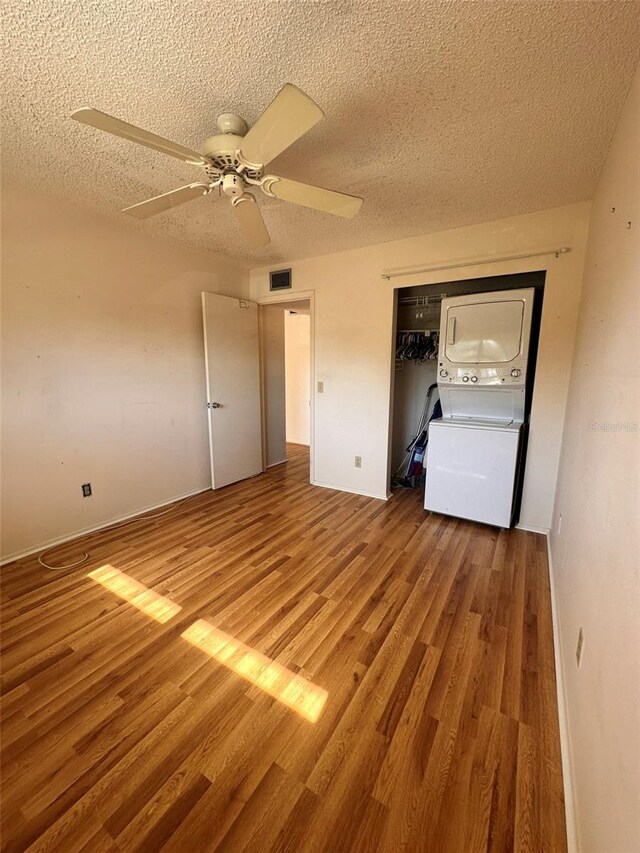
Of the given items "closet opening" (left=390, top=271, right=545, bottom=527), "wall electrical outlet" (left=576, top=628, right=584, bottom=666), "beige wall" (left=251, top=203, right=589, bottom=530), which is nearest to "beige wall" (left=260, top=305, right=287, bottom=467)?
"beige wall" (left=251, top=203, right=589, bottom=530)

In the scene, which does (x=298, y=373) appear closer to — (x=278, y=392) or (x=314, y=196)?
(x=278, y=392)

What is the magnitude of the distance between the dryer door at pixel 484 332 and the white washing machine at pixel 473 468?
550 millimetres

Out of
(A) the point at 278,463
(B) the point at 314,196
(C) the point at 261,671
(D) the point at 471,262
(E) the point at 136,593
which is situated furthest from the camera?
(A) the point at 278,463

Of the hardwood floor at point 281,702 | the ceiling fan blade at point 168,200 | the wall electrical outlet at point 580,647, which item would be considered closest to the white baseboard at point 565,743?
the hardwood floor at point 281,702

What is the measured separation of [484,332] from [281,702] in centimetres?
268

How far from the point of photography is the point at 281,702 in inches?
51.3

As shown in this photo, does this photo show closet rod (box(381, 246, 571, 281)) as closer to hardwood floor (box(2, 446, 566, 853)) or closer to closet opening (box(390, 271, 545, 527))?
closet opening (box(390, 271, 545, 527))

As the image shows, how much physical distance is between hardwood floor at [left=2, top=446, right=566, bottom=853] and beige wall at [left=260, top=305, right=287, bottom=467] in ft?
7.15

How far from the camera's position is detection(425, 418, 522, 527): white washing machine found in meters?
2.52

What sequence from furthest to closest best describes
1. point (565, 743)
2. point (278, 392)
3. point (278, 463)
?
point (278, 463)
point (278, 392)
point (565, 743)

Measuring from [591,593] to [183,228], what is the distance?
3.41 meters

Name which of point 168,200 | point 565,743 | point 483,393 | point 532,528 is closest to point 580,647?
point 565,743

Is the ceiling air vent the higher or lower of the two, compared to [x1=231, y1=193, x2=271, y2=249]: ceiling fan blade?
higher

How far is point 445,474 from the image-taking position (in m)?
2.79
